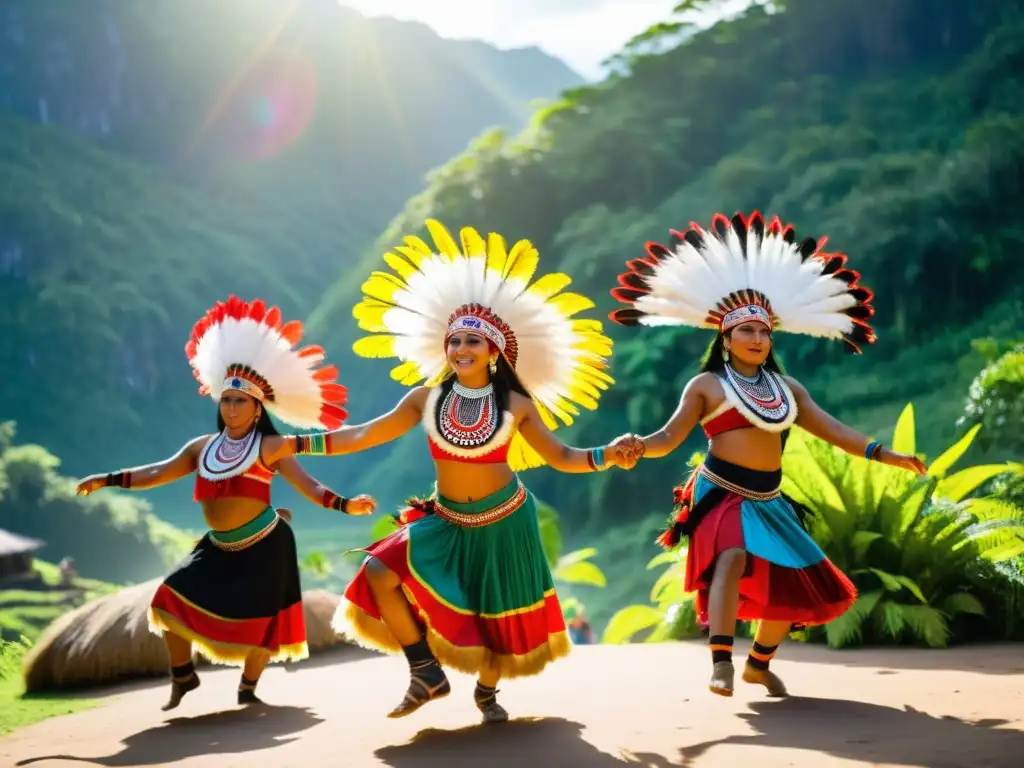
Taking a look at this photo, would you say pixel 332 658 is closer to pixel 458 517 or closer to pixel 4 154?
pixel 458 517

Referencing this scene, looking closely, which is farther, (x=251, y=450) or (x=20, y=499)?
(x=20, y=499)

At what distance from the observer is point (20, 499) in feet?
72.7

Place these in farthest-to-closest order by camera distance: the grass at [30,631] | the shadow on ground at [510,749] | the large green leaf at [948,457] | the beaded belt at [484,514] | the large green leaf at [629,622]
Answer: the large green leaf at [629,622] → the large green leaf at [948,457] → the grass at [30,631] → the beaded belt at [484,514] → the shadow on ground at [510,749]

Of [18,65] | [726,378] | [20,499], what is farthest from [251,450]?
[18,65]

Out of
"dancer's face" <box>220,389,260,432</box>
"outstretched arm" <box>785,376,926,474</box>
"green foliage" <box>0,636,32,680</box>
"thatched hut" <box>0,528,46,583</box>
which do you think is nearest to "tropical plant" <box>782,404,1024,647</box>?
"outstretched arm" <box>785,376,926,474</box>

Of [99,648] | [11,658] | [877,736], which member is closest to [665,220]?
[11,658]

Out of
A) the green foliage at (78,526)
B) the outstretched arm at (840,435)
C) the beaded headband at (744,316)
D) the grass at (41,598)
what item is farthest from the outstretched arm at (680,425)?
the green foliage at (78,526)

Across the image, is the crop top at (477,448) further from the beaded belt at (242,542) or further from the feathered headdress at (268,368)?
the beaded belt at (242,542)

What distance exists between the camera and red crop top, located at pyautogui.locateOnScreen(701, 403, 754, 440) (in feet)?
14.6

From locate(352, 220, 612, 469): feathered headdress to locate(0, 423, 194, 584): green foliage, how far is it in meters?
18.4

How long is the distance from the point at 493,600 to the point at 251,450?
136 centimetres

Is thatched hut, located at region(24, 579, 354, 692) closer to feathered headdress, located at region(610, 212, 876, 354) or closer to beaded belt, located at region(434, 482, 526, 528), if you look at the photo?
beaded belt, located at region(434, 482, 526, 528)

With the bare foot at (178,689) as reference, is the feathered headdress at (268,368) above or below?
above

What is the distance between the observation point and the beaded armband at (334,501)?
14.8 feet
